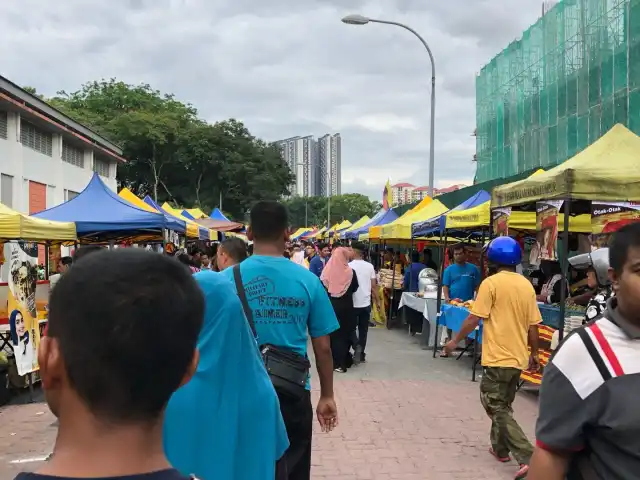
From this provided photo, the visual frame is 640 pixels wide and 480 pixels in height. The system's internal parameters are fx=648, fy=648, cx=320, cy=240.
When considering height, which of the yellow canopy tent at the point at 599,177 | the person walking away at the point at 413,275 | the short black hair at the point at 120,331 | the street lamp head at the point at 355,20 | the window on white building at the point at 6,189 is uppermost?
the street lamp head at the point at 355,20

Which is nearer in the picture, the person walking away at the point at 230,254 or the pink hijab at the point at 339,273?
the person walking away at the point at 230,254

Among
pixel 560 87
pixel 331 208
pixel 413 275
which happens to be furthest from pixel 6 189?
pixel 331 208

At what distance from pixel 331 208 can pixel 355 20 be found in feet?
288

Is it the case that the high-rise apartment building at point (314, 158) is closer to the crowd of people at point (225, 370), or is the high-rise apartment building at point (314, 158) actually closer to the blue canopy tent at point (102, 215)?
the blue canopy tent at point (102, 215)

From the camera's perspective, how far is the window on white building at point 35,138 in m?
21.3

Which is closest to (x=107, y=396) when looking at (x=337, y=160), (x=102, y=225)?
(x=102, y=225)

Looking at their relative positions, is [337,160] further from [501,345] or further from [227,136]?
[501,345]

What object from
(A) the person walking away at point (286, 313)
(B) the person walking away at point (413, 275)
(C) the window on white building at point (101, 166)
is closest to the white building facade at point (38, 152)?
(C) the window on white building at point (101, 166)

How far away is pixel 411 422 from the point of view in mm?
6820

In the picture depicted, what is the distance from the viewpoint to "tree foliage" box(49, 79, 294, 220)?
4053 cm

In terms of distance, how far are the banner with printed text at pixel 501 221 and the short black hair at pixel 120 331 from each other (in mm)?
7327

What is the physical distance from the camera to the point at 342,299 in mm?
9477

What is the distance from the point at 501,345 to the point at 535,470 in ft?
11.1

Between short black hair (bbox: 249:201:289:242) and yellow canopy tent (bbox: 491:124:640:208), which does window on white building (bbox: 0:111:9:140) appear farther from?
short black hair (bbox: 249:201:289:242)
